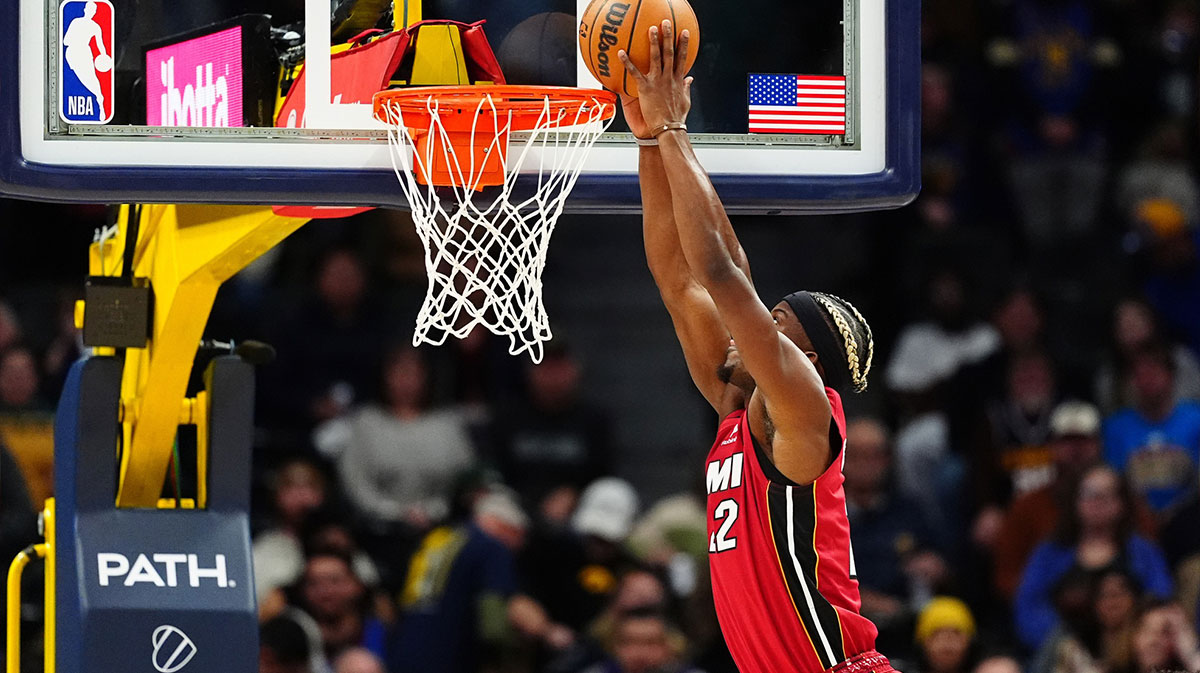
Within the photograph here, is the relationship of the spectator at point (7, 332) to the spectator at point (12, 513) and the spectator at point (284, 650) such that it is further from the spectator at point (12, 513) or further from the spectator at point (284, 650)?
the spectator at point (284, 650)

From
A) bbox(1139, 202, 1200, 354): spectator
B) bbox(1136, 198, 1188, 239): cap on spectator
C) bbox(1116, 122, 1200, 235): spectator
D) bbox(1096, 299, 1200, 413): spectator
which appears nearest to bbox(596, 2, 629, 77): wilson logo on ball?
bbox(1096, 299, 1200, 413): spectator

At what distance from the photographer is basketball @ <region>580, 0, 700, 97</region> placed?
4.09 meters

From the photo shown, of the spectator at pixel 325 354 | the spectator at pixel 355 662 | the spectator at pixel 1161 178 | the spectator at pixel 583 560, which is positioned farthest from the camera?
the spectator at pixel 1161 178

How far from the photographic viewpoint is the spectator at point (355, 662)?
754cm

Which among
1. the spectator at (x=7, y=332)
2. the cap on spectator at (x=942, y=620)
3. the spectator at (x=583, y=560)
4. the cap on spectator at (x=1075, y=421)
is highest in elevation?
the spectator at (x=7, y=332)

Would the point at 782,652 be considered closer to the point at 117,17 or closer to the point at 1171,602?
the point at 117,17

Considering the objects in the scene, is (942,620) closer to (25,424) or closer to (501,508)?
(501,508)

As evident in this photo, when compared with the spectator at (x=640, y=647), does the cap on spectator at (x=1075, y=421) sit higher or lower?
higher

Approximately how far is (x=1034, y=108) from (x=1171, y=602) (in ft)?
13.5

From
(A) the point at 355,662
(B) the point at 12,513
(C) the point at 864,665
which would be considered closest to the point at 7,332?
(B) the point at 12,513

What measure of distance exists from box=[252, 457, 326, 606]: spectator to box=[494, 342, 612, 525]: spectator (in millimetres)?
960

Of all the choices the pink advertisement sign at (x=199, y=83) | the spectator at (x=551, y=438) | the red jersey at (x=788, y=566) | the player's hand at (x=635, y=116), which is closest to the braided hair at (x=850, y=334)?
the red jersey at (x=788, y=566)

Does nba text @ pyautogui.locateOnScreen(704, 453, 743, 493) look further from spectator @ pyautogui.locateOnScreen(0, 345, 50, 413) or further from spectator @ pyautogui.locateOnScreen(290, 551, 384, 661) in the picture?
spectator @ pyautogui.locateOnScreen(0, 345, 50, 413)

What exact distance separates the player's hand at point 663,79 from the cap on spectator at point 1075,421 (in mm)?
5160
